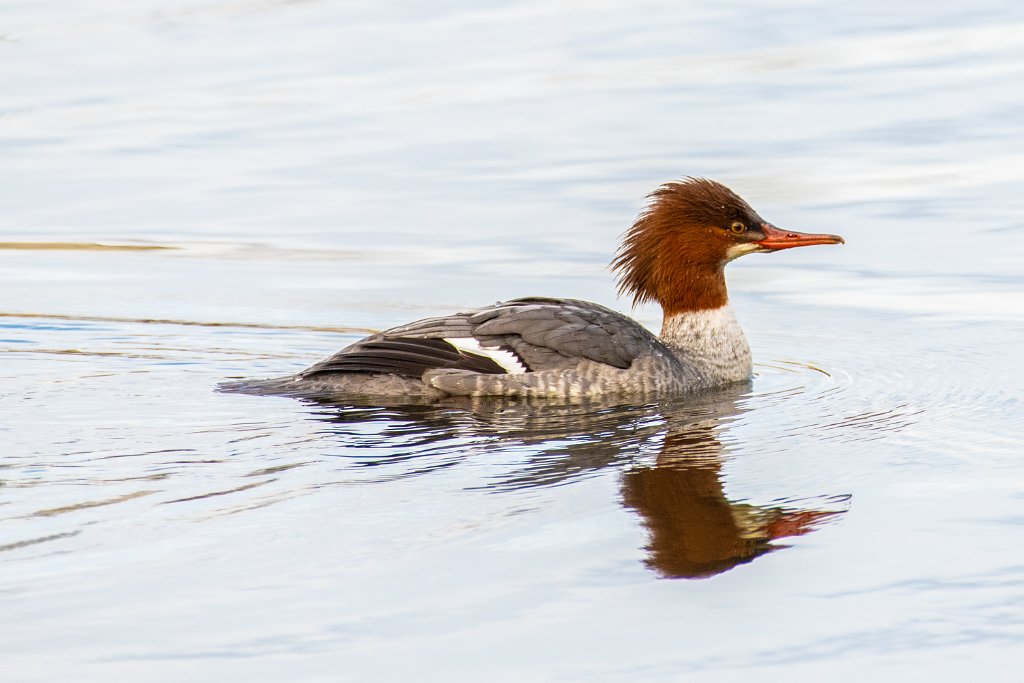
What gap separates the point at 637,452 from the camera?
7523mm

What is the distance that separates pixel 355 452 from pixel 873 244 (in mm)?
5568

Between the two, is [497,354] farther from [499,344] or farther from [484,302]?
[484,302]

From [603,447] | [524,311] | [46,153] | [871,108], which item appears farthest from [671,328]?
[46,153]

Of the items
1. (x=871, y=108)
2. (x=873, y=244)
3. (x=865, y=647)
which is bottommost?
(x=865, y=647)

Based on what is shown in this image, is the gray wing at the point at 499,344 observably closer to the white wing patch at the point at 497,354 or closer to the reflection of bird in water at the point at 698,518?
the white wing patch at the point at 497,354

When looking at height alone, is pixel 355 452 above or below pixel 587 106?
below

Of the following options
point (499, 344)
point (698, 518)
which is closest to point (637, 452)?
point (698, 518)

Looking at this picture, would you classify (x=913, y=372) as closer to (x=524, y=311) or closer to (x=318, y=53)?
(x=524, y=311)

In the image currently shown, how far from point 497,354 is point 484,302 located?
1.97m

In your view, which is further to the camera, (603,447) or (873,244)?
(873,244)

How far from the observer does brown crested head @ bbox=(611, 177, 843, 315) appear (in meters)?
9.54

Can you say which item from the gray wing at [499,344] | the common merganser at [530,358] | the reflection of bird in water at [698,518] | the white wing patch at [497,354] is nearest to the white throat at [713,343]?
the common merganser at [530,358]

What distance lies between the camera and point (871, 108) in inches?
587

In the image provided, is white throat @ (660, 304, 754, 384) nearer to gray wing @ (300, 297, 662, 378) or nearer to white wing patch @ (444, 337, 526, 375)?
gray wing @ (300, 297, 662, 378)
